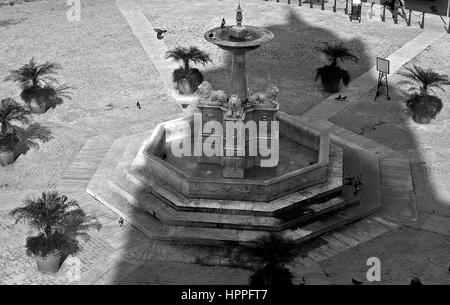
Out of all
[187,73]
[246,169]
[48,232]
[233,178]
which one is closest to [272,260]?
[233,178]

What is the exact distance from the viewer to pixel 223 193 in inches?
816

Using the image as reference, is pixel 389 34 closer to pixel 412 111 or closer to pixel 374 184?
pixel 412 111

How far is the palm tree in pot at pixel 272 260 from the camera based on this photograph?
54.1ft

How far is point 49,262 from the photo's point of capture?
18312 millimetres

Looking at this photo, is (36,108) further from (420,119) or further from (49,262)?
(420,119)

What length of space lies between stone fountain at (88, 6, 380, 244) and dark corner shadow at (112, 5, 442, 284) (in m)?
0.50

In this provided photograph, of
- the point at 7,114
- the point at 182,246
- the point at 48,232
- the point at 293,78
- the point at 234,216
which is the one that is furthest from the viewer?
the point at 293,78

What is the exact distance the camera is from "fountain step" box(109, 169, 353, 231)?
19938 millimetres

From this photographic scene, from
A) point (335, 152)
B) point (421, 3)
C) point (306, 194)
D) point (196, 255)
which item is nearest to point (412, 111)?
point (335, 152)

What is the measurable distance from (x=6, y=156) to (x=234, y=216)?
9.09 meters

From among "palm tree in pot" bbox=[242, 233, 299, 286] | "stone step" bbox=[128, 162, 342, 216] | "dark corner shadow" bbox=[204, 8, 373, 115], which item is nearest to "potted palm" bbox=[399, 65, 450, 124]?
"dark corner shadow" bbox=[204, 8, 373, 115]

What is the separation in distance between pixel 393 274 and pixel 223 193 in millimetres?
5525

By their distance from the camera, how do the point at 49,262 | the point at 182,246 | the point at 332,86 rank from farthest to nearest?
the point at 332,86 < the point at 182,246 < the point at 49,262

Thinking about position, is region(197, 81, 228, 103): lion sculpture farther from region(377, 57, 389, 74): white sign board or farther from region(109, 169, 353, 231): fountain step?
region(377, 57, 389, 74): white sign board
